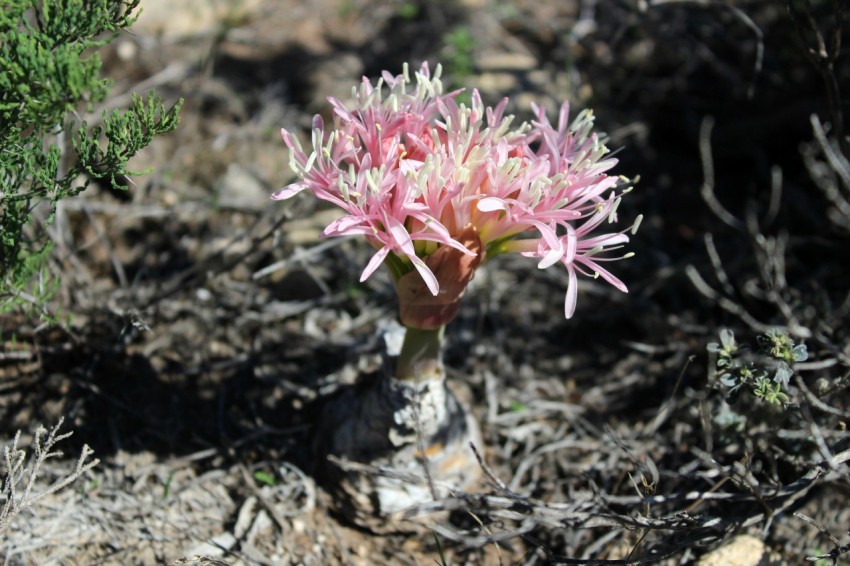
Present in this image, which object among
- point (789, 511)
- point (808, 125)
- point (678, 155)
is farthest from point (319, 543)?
point (808, 125)

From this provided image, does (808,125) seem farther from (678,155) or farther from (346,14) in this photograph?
(346,14)

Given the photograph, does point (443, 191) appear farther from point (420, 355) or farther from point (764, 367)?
point (764, 367)

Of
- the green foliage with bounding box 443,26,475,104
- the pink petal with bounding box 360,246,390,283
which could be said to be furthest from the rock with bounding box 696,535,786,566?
the green foliage with bounding box 443,26,475,104

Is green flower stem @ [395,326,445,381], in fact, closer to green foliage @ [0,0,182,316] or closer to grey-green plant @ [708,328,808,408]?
grey-green plant @ [708,328,808,408]

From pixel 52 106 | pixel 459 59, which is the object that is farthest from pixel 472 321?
pixel 52 106

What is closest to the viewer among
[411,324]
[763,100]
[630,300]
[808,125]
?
[411,324]
